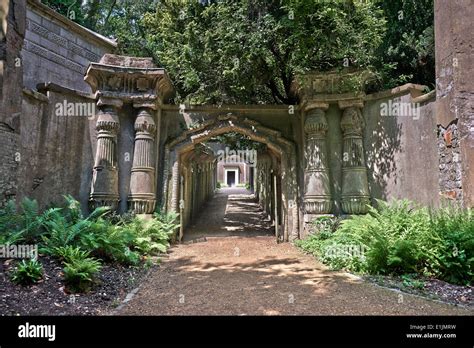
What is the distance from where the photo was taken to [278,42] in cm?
830

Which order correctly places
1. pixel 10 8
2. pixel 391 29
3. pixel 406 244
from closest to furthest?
pixel 406 244, pixel 10 8, pixel 391 29

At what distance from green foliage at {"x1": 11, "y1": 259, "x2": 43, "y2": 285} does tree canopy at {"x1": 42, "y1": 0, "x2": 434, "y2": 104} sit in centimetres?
611

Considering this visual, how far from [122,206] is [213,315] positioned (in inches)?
233

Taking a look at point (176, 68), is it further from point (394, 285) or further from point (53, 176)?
point (394, 285)

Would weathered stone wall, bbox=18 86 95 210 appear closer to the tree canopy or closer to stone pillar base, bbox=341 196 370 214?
the tree canopy

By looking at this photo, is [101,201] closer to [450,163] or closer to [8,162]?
[8,162]

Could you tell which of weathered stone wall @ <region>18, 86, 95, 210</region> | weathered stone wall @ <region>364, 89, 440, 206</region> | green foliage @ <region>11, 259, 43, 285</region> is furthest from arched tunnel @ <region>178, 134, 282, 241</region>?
green foliage @ <region>11, 259, 43, 285</region>

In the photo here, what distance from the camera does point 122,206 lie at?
9016mm

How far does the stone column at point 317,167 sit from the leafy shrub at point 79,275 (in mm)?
5930

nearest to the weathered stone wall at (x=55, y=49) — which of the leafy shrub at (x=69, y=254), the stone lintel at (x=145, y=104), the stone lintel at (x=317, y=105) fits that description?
the stone lintel at (x=145, y=104)

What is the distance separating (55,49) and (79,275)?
979 centimetres

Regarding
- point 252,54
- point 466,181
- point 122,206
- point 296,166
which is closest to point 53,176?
point 122,206

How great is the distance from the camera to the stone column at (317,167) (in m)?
8.82

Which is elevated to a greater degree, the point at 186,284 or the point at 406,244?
the point at 406,244
